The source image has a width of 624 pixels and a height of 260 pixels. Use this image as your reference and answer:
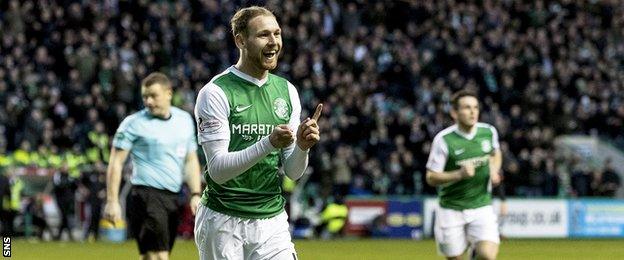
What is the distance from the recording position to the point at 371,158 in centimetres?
3058

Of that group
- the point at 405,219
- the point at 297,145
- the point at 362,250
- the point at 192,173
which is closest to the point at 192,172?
the point at 192,173

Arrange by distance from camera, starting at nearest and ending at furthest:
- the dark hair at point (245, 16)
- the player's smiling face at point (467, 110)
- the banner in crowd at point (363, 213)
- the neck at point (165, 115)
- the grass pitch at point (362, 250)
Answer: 1. the dark hair at point (245, 16)
2. the neck at point (165, 115)
3. the player's smiling face at point (467, 110)
4. the grass pitch at point (362, 250)
5. the banner in crowd at point (363, 213)

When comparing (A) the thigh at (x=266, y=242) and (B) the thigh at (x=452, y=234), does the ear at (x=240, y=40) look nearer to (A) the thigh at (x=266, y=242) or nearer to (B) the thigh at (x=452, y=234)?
(A) the thigh at (x=266, y=242)

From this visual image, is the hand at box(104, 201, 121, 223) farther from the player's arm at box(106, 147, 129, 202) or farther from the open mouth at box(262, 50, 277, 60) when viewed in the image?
the open mouth at box(262, 50, 277, 60)

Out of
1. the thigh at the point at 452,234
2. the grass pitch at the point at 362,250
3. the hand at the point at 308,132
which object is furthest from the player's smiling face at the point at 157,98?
the grass pitch at the point at 362,250

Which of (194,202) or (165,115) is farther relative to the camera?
(165,115)

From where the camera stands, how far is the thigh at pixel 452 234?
41.6 feet

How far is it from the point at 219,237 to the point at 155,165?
436 cm

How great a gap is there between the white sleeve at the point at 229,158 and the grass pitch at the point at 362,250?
12.9m

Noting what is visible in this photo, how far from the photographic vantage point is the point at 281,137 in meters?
6.61

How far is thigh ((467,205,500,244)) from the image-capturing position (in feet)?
41.3

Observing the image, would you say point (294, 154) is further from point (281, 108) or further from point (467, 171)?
point (467, 171)

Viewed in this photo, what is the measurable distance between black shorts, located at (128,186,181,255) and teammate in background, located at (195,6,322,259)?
397cm

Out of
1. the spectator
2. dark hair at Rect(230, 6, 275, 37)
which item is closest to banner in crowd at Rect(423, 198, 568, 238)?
the spectator
